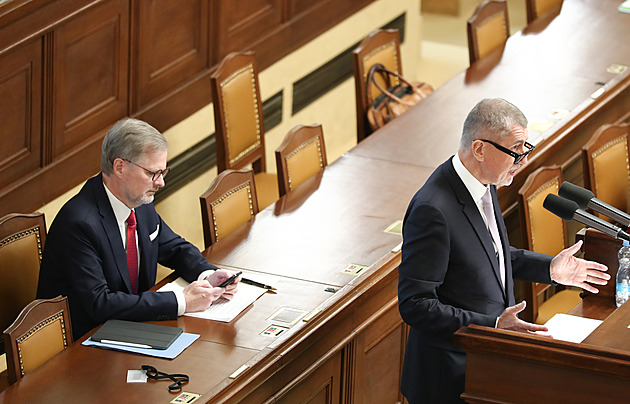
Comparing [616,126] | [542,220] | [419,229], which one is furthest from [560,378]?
[616,126]

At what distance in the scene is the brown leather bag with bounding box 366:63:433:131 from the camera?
21.2 feet

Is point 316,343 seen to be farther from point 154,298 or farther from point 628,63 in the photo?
point 628,63

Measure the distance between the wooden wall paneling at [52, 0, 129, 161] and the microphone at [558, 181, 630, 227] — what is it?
2769 millimetres

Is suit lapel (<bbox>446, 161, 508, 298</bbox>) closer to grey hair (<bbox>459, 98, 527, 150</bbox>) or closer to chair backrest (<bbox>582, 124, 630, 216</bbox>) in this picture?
grey hair (<bbox>459, 98, 527, 150</bbox>)

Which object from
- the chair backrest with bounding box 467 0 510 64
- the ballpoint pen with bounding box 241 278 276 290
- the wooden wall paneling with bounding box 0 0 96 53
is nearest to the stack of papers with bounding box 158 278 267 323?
the ballpoint pen with bounding box 241 278 276 290

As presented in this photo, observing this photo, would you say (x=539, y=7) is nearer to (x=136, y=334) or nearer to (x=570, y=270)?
(x=570, y=270)

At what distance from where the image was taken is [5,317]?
4238 mm

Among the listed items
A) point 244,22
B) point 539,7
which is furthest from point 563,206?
point 539,7

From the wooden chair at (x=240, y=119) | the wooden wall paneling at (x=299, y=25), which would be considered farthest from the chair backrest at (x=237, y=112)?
the wooden wall paneling at (x=299, y=25)

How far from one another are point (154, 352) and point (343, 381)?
89 cm

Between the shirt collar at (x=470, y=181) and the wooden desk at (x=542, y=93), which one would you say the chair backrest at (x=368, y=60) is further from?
the shirt collar at (x=470, y=181)

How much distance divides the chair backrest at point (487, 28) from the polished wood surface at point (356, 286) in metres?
0.15

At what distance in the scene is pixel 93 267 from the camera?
4.04 meters

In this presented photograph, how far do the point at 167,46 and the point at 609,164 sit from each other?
8.04ft
